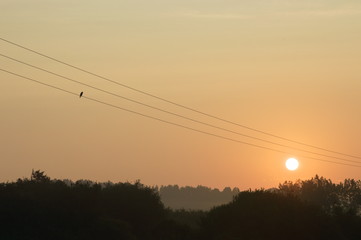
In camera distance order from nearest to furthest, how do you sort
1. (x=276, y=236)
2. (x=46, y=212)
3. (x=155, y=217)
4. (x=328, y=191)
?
(x=46, y=212), (x=276, y=236), (x=155, y=217), (x=328, y=191)

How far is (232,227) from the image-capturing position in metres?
65.3

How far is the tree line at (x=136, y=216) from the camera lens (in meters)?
55.0

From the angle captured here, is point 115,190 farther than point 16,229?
Yes

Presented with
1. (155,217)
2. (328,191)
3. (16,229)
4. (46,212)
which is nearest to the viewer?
(16,229)

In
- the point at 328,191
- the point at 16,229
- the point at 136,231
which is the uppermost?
the point at 328,191

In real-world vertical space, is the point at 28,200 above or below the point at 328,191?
below

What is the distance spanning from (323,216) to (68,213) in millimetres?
24645

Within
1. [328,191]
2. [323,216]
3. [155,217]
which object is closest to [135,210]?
[155,217]

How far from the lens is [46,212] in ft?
185

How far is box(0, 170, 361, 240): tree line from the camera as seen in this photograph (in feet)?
181

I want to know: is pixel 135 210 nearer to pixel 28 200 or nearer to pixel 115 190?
pixel 115 190

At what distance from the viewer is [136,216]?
69.4 metres

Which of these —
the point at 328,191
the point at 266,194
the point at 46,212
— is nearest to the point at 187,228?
the point at 266,194

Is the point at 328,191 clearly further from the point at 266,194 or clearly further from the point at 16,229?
the point at 16,229
